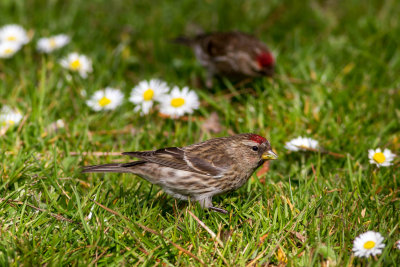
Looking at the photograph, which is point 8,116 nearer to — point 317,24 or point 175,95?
point 175,95

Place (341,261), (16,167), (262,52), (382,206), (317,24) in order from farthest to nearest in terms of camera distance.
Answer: (317,24), (262,52), (16,167), (382,206), (341,261)

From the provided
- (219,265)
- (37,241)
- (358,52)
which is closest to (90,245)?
(37,241)

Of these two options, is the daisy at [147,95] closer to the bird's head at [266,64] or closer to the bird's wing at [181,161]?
the bird's head at [266,64]

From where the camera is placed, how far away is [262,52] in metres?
6.22

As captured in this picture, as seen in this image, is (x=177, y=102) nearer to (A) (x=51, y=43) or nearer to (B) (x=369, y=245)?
(A) (x=51, y=43)

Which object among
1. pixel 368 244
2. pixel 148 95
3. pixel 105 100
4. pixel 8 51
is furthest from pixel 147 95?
pixel 368 244

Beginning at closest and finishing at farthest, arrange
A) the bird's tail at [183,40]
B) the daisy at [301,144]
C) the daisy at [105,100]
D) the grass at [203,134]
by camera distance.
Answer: the grass at [203,134], the daisy at [301,144], the daisy at [105,100], the bird's tail at [183,40]

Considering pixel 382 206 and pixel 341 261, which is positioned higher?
pixel 382 206

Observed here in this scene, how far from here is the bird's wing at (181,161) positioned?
408 cm

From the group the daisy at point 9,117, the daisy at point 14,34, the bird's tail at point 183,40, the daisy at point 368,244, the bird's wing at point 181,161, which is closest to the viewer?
the daisy at point 368,244

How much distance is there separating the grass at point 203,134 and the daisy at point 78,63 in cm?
13

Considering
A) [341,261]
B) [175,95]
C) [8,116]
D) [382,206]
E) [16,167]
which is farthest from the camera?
[175,95]

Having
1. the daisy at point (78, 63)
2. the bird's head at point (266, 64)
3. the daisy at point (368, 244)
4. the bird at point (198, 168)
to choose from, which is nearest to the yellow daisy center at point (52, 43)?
the daisy at point (78, 63)

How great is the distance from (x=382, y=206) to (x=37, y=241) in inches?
103
